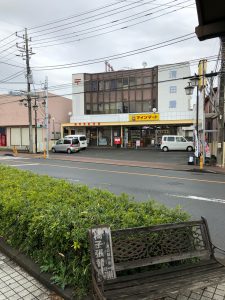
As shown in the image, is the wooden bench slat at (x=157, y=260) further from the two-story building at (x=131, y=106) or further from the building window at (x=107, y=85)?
the building window at (x=107, y=85)

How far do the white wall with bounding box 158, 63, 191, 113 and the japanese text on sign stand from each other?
31.0 meters

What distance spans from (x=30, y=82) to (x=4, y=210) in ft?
92.0

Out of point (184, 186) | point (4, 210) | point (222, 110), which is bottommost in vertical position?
point (184, 186)

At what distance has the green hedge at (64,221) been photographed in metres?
3.26

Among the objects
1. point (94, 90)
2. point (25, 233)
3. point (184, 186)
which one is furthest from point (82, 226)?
point (94, 90)

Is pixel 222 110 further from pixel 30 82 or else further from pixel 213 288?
pixel 30 82

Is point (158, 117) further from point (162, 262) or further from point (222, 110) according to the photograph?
point (162, 262)

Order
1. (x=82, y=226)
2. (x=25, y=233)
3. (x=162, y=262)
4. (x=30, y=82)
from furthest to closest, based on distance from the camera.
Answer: (x=30, y=82) → (x=25, y=233) → (x=82, y=226) → (x=162, y=262)

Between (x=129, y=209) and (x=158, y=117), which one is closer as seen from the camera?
(x=129, y=209)

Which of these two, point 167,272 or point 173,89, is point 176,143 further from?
point 167,272

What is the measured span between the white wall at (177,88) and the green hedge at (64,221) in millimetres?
29431

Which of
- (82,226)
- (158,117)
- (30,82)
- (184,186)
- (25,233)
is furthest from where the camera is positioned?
(158,117)

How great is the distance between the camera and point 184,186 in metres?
A: 10.9

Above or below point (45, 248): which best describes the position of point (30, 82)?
above
